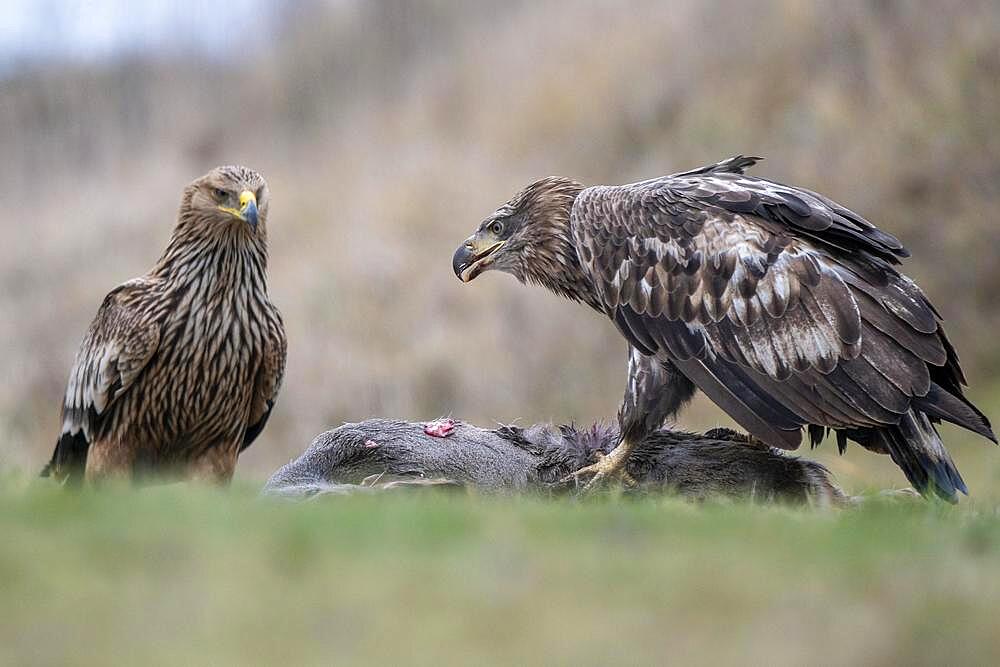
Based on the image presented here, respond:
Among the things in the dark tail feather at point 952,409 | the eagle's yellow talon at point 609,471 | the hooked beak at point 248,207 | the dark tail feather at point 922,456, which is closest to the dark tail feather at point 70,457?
the hooked beak at point 248,207

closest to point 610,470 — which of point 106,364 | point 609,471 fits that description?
point 609,471

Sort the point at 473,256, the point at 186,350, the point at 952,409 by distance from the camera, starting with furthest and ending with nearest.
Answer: the point at 473,256, the point at 186,350, the point at 952,409

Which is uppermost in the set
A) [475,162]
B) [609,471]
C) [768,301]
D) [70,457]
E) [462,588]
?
[475,162]

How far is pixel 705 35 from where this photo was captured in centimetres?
1656

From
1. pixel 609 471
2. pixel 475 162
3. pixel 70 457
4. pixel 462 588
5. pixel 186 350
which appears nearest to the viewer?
pixel 462 588

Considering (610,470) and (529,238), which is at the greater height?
(529,238)

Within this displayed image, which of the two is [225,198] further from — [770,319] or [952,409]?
[952,409]

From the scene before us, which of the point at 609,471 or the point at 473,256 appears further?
the point at 473,256

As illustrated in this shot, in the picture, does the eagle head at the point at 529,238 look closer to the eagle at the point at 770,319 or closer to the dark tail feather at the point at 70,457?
the eagle at the point at 770,319

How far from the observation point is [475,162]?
17.0 meters

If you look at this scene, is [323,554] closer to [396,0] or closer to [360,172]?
[360,172]

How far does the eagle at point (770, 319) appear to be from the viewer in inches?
251

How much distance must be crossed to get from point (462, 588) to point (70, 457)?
13.5 feet

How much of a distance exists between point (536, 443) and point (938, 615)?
11.1 feet
